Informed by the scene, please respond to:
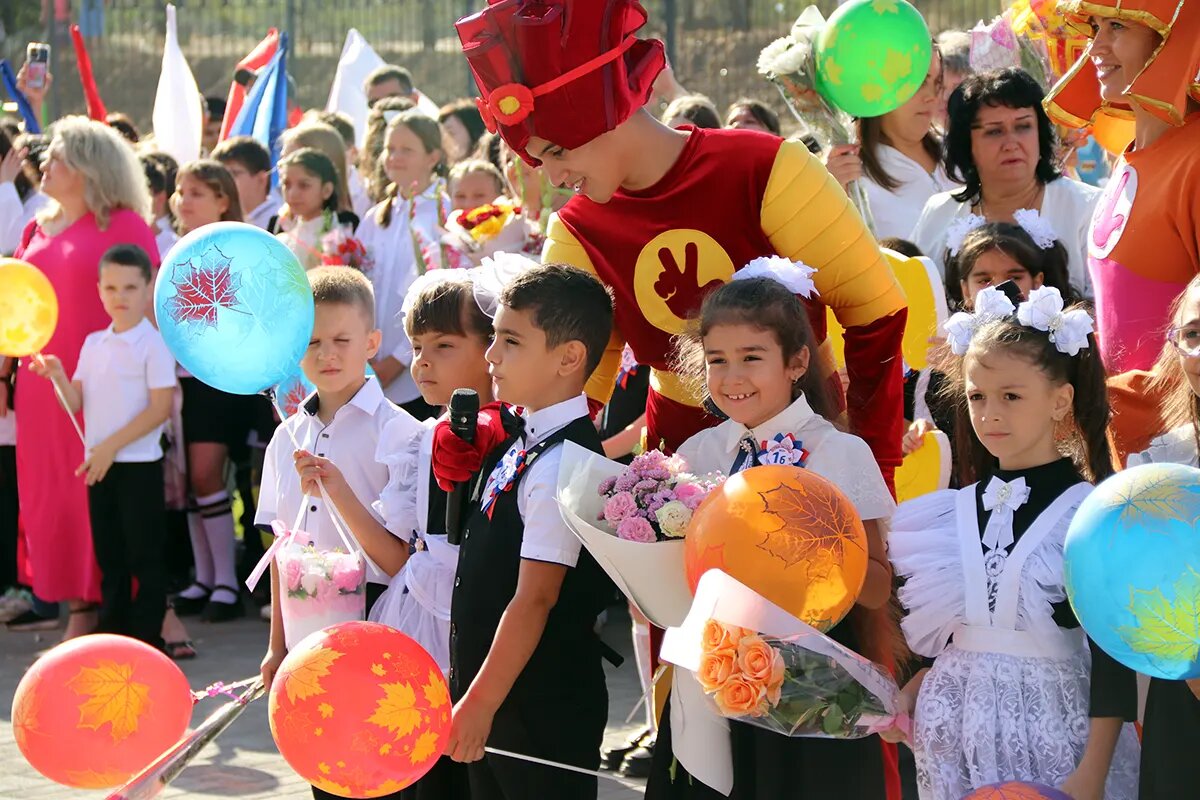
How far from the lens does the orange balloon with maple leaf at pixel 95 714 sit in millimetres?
3422

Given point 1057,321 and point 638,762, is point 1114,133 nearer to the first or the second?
point 1057,321

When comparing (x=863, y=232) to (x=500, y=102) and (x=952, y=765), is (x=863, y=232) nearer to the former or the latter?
(x=500, y=102)

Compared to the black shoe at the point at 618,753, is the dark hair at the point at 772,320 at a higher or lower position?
higher

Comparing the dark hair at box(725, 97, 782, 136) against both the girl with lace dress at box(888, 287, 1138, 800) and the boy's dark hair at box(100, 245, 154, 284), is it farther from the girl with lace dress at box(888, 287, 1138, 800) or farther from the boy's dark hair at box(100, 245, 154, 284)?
the girl with lace dress at box(888, 287, 1138, 800)

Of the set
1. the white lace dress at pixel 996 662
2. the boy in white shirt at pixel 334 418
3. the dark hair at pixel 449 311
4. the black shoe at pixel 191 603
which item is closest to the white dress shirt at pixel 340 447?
the boy in white shirt at pixel 334 418

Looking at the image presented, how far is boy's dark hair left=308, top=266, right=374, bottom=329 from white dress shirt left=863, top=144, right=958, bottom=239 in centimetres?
221

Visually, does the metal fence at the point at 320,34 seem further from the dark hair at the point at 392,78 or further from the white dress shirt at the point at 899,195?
the white dress shirt at the point at 899,195

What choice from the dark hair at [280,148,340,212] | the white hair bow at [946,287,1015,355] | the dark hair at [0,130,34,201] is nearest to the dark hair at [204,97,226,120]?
the dark hair at [0,130,34,201]

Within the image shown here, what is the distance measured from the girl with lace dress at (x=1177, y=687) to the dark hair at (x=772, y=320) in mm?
694

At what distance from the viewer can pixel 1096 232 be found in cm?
394

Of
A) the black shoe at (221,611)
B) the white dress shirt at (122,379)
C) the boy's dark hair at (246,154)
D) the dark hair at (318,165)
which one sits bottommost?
the black shoe at (221,611)

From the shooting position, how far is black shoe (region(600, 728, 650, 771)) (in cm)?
532

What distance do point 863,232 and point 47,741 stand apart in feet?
6.79

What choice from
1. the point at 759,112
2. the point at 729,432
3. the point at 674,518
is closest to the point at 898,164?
the point at 759,112
